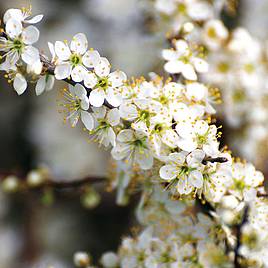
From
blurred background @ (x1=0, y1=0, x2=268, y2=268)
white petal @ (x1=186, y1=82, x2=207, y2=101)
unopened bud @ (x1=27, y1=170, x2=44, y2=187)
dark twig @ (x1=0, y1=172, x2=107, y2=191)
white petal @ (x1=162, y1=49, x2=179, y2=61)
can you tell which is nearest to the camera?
white petal @ (x1=186, y1=82, x2=207, y2=101)

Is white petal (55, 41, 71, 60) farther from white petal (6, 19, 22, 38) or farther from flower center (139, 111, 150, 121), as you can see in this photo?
flower center (139, 111, 150, 121)

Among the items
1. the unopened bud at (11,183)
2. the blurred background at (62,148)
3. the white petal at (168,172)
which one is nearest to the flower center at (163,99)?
the white petal at (168,172)

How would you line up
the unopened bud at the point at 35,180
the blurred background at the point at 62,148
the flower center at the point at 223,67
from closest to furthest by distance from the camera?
the unopened bud at the point at 35,180, the flower center at the point at 223,67, the blurred background at the point at 62,148

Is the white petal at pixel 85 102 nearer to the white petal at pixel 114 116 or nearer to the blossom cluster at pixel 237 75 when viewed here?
the white petal at pixel 114 116

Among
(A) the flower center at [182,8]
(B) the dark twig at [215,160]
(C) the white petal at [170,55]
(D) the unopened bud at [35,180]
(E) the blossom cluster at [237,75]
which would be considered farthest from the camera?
(E) the blossom cluster at [237,75]

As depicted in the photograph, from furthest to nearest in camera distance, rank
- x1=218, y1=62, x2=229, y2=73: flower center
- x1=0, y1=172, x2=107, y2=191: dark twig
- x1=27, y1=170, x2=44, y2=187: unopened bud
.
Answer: x1=218, y1=62, x2=229, y2=73: flower center → x1=27, y1=170, x2=44, y2=187: unopened bud → x1=0, y1=172, x2=107, y2=191: dark twig

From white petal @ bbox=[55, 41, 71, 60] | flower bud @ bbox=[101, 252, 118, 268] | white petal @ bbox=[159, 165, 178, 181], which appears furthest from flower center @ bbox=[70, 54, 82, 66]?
flower bud @ bbox=[101, 252, 118, 268]

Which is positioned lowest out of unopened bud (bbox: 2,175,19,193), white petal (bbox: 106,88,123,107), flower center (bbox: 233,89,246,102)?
unopened bud (bbox: 2,175,19,193)
